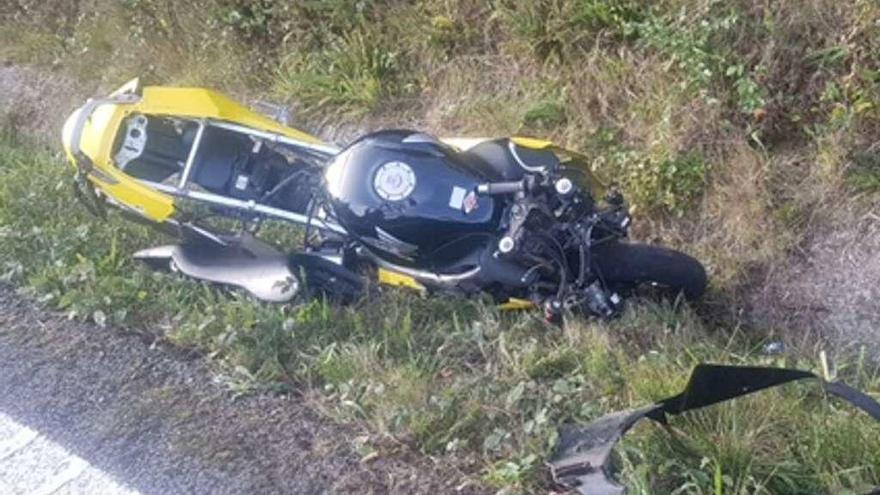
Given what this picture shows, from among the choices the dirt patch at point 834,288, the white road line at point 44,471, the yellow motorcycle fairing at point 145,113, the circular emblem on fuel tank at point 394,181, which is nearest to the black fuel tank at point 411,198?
the circular emblem on fuel tank at point 394,181

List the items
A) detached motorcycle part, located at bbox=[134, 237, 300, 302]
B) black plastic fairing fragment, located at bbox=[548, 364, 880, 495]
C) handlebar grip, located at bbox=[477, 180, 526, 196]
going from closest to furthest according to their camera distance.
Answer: black plastic fairing fragment, located at bbox=[548, 364, 880, 495]
handlebar grip, located at bbox=[477, 180, 526, 196]
detached motorcycle part, located at bbox=[134, 237, 300, 302]

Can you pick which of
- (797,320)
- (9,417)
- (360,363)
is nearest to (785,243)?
(797,320)

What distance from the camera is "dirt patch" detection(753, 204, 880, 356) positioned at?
4215mm

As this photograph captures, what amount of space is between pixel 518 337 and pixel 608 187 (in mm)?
837

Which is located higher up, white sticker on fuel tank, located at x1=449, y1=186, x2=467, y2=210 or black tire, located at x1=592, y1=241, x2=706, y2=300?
white sticker on fuel tank, located at x1=449, y1=186, x2=467, y2=210

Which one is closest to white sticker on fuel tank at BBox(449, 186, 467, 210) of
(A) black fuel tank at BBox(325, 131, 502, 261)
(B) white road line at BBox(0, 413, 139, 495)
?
(A) black fuel tank at BBox(325, 131, 502, 261)

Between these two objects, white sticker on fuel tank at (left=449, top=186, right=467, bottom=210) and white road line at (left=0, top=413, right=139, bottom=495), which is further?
white sticker on fuel tank at (left=449, top=186, right=467, bottom=210)

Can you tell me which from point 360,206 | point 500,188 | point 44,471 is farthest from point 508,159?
point 44,471

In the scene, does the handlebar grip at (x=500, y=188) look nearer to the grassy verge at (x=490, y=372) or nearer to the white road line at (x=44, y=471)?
the grassy verge at (x=490, y=372)

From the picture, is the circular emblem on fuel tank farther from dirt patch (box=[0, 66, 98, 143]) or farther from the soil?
dirt patch (box=[0, 66, 98, 143])

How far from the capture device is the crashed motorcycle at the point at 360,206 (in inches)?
161

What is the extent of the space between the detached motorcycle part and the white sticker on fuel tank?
61cm

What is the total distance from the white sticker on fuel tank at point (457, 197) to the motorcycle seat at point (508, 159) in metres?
0.13

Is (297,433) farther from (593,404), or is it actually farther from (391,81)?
(391,81)
